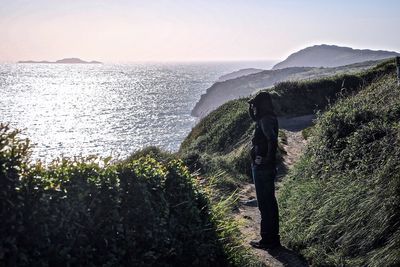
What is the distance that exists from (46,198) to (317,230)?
4.39 metres

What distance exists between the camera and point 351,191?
7.12 m

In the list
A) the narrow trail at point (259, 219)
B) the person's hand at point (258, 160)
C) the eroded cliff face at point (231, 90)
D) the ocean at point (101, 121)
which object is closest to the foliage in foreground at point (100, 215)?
the narrow trail at point (259, 219)

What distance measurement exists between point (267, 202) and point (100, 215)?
140 inches

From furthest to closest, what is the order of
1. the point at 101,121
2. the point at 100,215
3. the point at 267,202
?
the point at 101,121 < the point at 267,202 < the point at 100,215

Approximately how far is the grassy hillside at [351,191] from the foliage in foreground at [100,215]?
173 centimetres

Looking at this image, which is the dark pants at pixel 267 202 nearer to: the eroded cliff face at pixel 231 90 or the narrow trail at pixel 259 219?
the narrow trail at pixel 259 219

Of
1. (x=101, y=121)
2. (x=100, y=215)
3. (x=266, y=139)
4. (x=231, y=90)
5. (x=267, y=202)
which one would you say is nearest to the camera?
(x=100, y=215)

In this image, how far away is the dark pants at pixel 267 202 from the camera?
7496mm

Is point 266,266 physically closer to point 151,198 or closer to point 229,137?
point 151,198

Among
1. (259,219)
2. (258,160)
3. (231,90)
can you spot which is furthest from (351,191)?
(231,90)

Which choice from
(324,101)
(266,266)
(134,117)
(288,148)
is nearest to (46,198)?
(266,266)

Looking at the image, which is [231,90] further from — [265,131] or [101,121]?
[265,131]

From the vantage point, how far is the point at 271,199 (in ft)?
24.8

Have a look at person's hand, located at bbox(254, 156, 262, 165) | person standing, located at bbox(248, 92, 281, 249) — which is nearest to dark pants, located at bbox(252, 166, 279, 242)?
person standing, located at bbox(248, 92, 281, 249)
